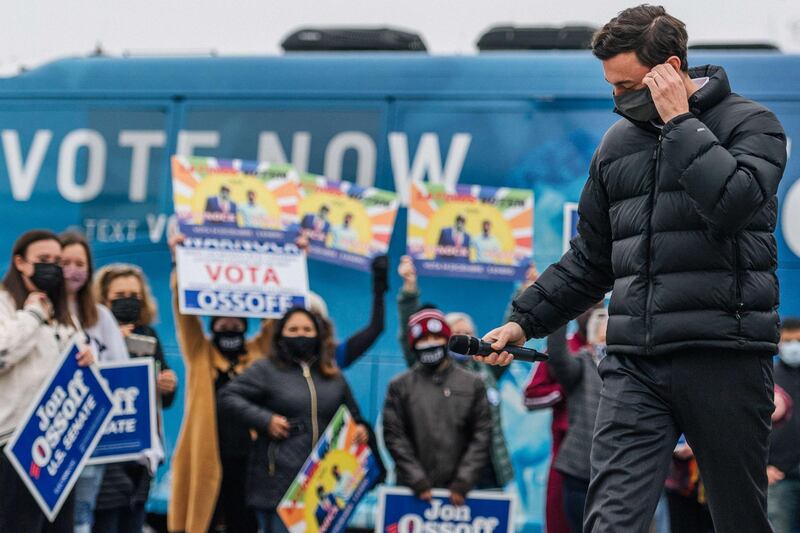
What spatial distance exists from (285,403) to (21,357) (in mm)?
1847

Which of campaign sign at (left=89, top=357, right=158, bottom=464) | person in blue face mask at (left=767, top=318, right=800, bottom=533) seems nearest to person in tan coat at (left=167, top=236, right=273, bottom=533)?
campaign sign at (left=89, top=357, right=158, bottom=464)

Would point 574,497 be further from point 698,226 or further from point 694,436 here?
point 698,226

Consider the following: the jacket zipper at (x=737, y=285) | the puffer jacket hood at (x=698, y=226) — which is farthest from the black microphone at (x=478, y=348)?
the jacket zipper at (x=737, y=285)

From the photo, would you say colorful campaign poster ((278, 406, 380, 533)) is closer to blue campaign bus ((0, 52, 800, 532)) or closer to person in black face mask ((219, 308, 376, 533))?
person in black face mask ((219, 308, 376, 533))

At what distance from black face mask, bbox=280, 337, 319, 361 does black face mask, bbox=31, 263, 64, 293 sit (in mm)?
1624

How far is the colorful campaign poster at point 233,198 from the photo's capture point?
879 centimetres

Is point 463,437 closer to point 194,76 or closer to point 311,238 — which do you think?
point 311,238

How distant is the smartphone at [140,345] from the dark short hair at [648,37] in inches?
178

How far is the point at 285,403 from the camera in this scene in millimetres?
8023

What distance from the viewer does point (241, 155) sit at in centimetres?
963

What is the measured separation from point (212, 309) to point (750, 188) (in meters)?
5.15

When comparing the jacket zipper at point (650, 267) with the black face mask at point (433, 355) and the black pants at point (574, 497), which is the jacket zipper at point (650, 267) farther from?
the black face mask at point (433, 355)

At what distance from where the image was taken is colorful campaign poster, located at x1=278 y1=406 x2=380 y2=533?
7.81 meters

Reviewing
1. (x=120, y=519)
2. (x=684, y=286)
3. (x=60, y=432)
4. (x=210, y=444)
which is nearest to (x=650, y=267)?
(x=684, y=286)
